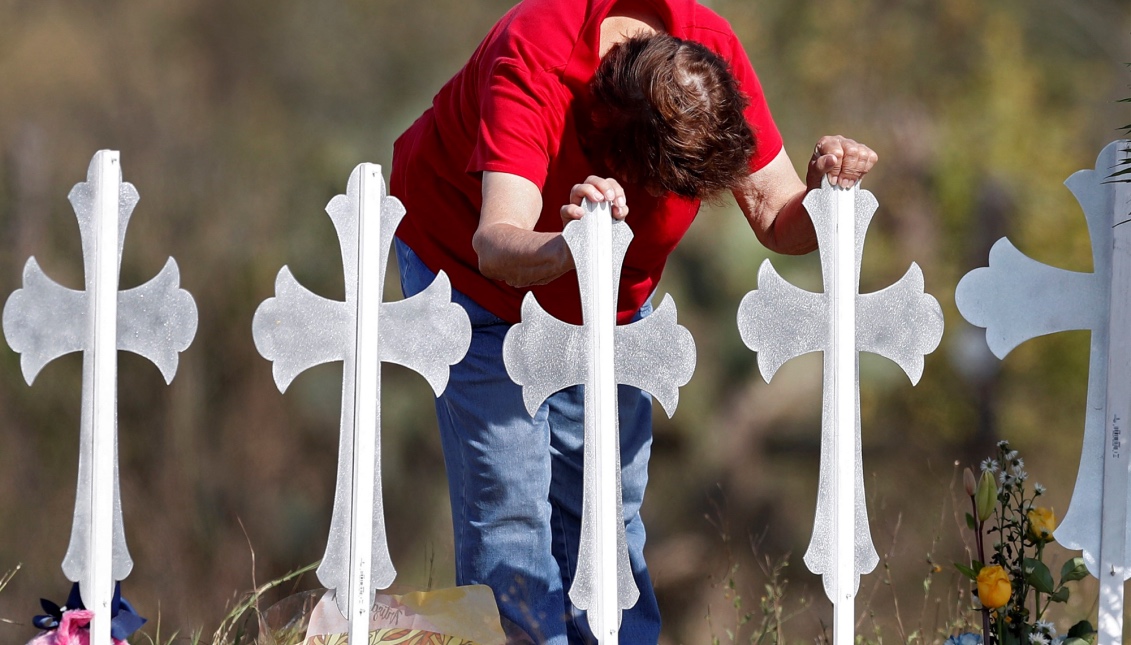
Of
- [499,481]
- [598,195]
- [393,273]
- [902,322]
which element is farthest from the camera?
[393,273]

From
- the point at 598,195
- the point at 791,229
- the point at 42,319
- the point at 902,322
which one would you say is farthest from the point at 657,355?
the point at 42,319

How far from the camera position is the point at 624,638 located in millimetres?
1665

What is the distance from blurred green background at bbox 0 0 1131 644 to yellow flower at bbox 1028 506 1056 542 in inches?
54.5

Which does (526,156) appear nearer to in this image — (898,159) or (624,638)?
(624,638)

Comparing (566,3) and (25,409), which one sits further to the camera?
(25,409)

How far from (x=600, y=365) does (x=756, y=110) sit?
0.57 metres

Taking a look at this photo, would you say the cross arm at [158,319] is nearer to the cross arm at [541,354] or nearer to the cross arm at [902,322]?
the cross arm at [541,354]

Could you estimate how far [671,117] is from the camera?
1.24 m

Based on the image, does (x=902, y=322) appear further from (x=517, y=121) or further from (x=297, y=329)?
(x=297, y=329)

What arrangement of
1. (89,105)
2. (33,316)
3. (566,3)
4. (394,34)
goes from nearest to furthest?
1. (33,316)
2. (566,3)
3. (89,105)
4. (394,34)

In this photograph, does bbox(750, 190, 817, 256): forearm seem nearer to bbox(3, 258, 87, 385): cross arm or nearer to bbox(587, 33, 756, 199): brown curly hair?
bbox(587, 33, 756, 199): brown curly hair

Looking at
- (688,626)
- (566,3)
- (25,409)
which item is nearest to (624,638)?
(566,3)

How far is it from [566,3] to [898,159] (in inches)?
73.8

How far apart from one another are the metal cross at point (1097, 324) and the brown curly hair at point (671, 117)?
1.04ft
